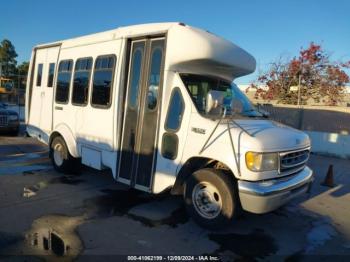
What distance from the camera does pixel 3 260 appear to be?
396 centimetres

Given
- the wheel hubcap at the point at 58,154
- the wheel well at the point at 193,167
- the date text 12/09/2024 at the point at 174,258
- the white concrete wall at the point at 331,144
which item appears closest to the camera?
the date text 12/09/2024 at the point at 174,258

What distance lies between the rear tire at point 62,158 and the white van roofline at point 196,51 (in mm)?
2961

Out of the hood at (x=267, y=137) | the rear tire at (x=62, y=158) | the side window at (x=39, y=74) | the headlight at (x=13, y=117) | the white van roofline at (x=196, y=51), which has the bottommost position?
the rear tire at (x=62, y=158)

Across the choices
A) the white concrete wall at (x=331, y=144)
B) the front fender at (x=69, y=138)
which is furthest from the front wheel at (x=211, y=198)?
the white concrete wall at (x=331, y=144)

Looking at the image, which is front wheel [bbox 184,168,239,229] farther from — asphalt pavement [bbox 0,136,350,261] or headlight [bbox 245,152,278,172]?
headlight [bbox 245,152,278,172]

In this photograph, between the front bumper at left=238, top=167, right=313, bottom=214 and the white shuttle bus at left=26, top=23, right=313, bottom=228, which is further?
the white shuttle bus at left=26, top=23, right=313, bottom=228

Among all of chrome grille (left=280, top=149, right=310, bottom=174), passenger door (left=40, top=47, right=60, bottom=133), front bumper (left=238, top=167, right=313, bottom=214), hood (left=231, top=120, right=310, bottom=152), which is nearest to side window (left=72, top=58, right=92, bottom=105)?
passenger door (left=40, top=47, right=60, bottom=133)

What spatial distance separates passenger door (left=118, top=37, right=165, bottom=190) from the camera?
220 inches

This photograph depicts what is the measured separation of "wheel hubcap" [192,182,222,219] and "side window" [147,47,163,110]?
1499 millimetres

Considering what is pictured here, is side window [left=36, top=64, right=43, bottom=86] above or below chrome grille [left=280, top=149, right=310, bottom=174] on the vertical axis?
above

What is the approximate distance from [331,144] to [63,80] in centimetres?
1085

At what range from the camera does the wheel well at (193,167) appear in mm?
5109

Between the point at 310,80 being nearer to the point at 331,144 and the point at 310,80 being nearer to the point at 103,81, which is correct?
the point at 331,144

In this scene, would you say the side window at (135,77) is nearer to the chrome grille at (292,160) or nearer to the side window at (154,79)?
the side window at (154,79)
